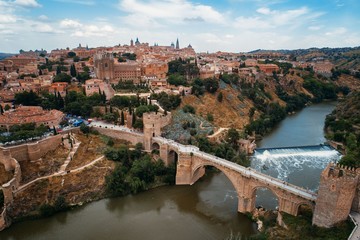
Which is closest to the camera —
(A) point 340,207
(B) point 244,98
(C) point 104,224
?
(A) point 340,207

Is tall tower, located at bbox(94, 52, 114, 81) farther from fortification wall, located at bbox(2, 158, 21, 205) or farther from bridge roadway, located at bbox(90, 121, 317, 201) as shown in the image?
fortification wall, located at bbox(2, 158, 21, 205)

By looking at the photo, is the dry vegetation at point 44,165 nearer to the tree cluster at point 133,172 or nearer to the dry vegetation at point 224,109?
the tree cluster at point 133,172

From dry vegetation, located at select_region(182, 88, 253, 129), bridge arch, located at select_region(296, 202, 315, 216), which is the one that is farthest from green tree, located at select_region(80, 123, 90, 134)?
bridge arch, located at select_region(296, 202, 315, 216)

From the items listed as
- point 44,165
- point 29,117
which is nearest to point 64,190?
point 44,165

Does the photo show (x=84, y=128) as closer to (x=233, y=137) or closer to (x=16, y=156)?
(x=16, y=156)

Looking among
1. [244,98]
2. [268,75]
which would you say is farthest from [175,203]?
[268,75]

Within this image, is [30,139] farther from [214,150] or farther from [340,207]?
[340,207]

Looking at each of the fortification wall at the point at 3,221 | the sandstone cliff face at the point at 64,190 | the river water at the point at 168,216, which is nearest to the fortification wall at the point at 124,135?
the sandstone cliff face at the point at 64,190
